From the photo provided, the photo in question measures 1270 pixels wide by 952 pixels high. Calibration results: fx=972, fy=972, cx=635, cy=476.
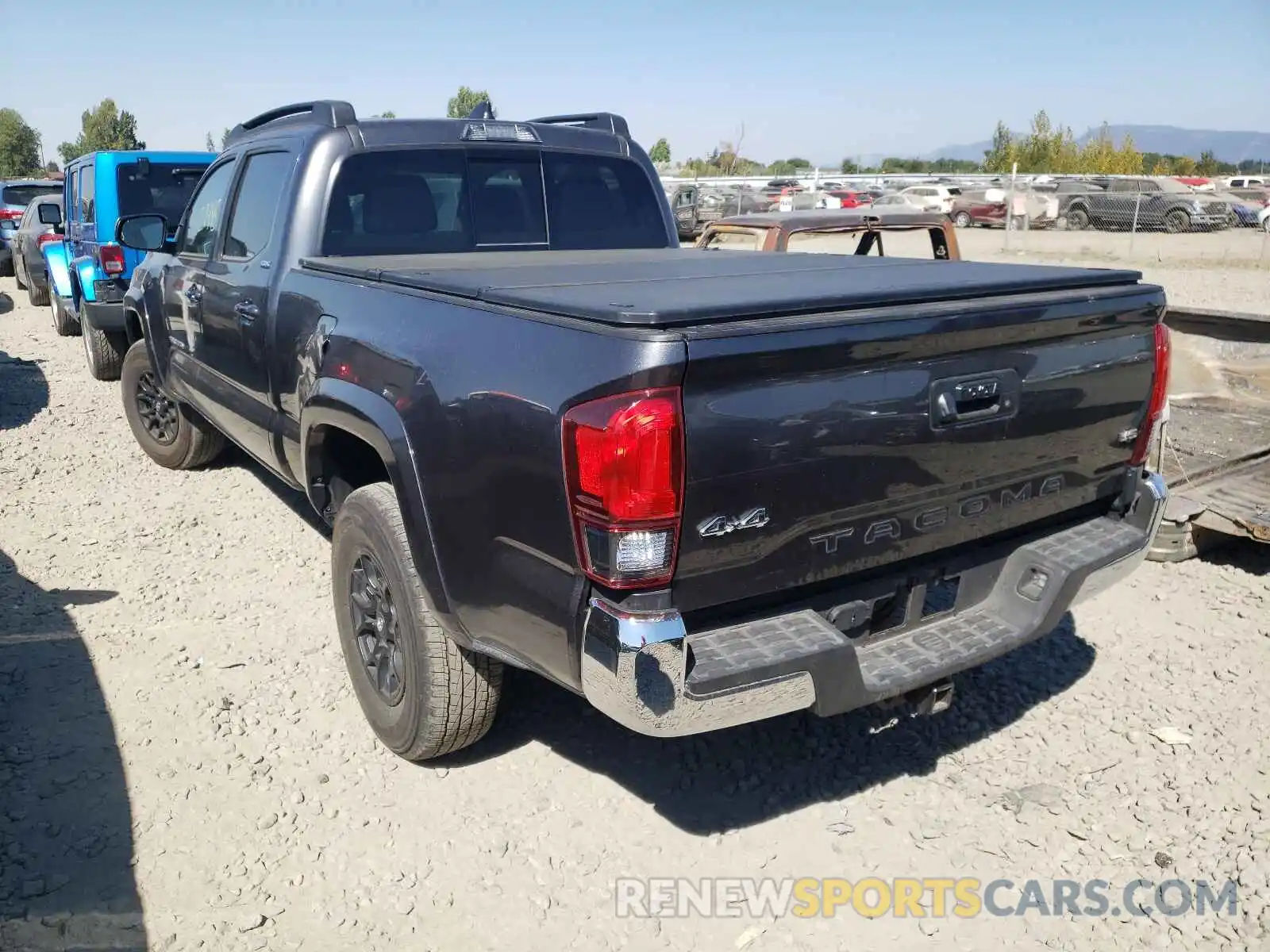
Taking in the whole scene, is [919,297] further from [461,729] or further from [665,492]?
[461,729]

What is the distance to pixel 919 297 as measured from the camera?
2.54 m

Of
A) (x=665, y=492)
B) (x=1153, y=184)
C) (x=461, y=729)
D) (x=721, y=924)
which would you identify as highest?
(x=1153, y=184)

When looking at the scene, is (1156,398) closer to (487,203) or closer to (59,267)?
(487,203)

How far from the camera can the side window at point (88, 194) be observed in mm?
8383

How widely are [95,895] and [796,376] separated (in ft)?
7.63

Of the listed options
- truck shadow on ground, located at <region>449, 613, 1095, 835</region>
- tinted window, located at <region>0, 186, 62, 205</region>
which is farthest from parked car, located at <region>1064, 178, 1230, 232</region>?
truck shadow on ground, located at <region>449, 613, 1095, 835</region>

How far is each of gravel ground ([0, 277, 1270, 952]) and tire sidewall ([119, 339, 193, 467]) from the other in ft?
6.00

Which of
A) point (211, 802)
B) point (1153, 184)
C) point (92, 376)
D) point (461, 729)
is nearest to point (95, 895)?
point (211, 802)

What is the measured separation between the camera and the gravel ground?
260 centimetres

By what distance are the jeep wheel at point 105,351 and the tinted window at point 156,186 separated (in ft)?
3.76

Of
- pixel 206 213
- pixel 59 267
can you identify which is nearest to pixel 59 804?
pixel 206 213

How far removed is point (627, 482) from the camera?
212 centimetres

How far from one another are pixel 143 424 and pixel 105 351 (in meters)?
2.85

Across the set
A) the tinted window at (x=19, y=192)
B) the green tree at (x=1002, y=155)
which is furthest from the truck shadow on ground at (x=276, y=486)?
the green tree at (x=1002, y=155)
